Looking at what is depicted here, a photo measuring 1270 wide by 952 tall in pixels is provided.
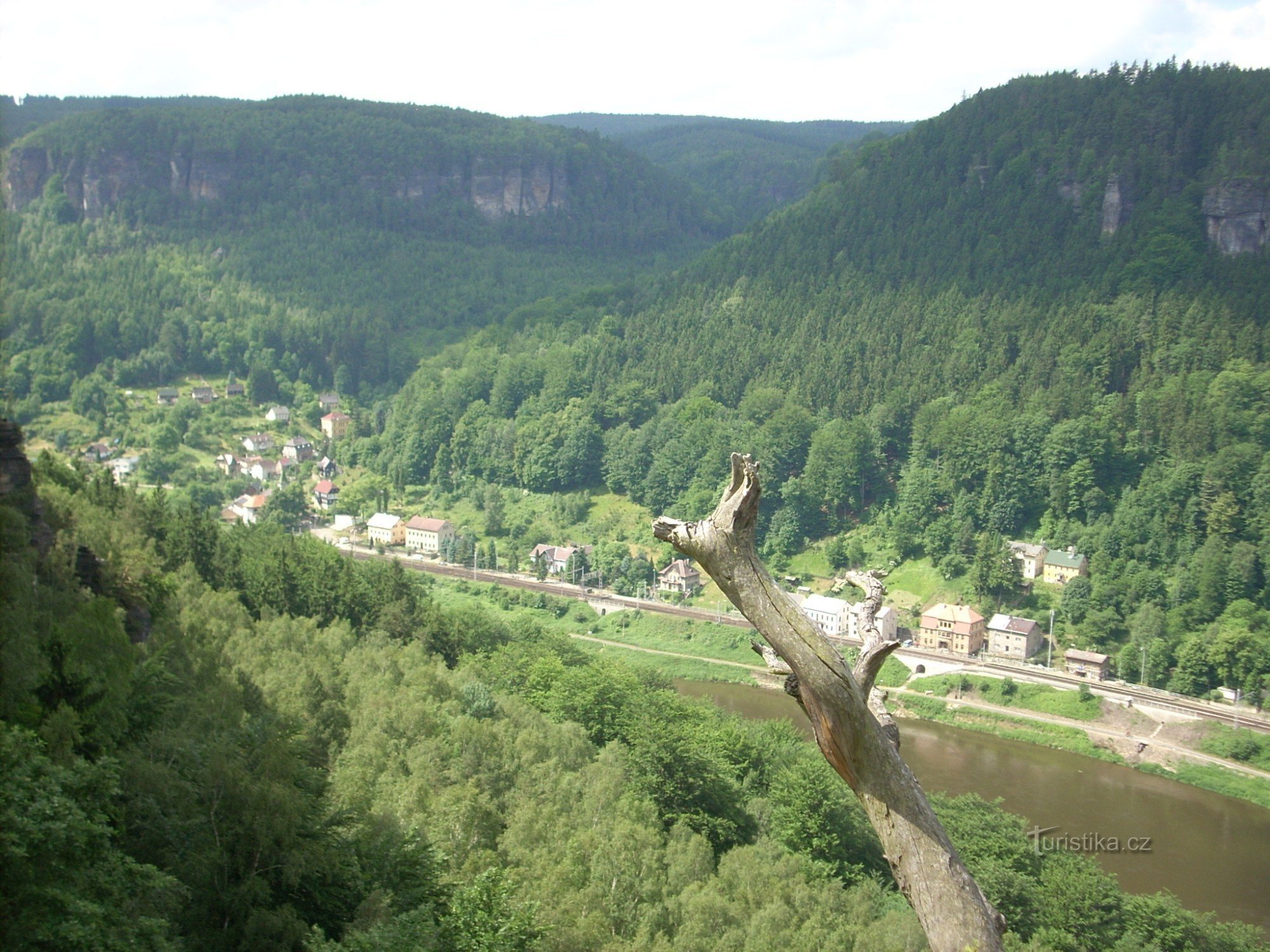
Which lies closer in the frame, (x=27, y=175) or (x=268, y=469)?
(x=268, y=469)

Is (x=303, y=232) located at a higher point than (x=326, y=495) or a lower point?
higher

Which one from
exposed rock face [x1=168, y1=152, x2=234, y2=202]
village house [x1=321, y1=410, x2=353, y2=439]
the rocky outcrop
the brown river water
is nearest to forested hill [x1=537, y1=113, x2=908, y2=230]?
exposed rock face [x1=168, y1=152, x2=234, y2=202]

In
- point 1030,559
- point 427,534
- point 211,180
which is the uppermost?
point 211,180

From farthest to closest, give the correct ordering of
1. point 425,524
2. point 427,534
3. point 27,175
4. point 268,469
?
1. point 27,175
2. point 268,469
3. point 425,524
4. point 427,534

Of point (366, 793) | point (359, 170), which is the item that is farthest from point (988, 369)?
point (359, 170)

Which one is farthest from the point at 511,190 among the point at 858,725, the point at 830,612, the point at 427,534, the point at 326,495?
the point at 858,725

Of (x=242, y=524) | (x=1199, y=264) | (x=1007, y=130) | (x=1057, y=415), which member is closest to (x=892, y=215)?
(x=1007, y=130)

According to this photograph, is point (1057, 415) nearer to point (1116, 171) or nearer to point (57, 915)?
point (1116, 171)

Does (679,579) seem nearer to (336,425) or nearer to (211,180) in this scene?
(336,425)

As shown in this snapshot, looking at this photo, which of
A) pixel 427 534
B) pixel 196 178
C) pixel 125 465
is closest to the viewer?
pixel 427 534
